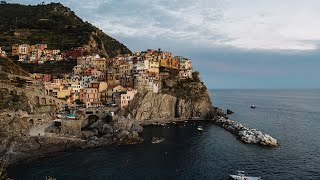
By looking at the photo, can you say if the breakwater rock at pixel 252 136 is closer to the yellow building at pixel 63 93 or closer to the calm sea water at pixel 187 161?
the calm sea water at pixel 187 161

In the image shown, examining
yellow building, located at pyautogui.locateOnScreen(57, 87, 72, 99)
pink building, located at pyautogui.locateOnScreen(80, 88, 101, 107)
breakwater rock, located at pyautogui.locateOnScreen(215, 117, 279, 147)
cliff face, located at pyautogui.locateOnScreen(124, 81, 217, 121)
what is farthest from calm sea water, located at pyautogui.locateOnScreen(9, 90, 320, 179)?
yellow building, located at pyautogui.locateOnScreen(57, 87, 72, 99)

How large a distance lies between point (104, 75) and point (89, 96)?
1680 centimetres

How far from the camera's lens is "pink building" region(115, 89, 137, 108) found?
90250 mm

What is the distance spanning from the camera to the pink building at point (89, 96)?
90.0m

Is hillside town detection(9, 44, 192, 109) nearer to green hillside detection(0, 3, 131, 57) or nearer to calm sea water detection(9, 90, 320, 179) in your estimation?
green hillside detection(0, 3, 131, 57)

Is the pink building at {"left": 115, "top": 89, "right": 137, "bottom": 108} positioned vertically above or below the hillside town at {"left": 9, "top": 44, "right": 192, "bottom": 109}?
below

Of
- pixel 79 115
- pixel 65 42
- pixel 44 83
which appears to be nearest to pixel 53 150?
pixel 79 115

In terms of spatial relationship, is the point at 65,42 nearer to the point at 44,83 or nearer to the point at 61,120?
the point at 44,83

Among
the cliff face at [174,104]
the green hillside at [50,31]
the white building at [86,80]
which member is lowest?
the cliff face at [174,104]

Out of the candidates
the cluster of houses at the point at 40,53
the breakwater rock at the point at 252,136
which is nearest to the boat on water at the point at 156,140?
the breakwater rock at the point at 252,136

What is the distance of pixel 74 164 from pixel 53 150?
9.26 m

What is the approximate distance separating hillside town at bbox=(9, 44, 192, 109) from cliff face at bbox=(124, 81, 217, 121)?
2930 mm

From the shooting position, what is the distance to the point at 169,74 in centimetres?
11194

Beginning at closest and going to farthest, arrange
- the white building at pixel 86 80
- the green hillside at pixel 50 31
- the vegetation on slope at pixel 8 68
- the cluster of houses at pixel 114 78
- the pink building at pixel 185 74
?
1. the vegetation on slope at pixel 8 68
2. the cluster of houses at pixel 114 78
3. the white building at pixel 86 80
4. the pink building at pixel 185 74
5. the green hillside at pixel 50 31
